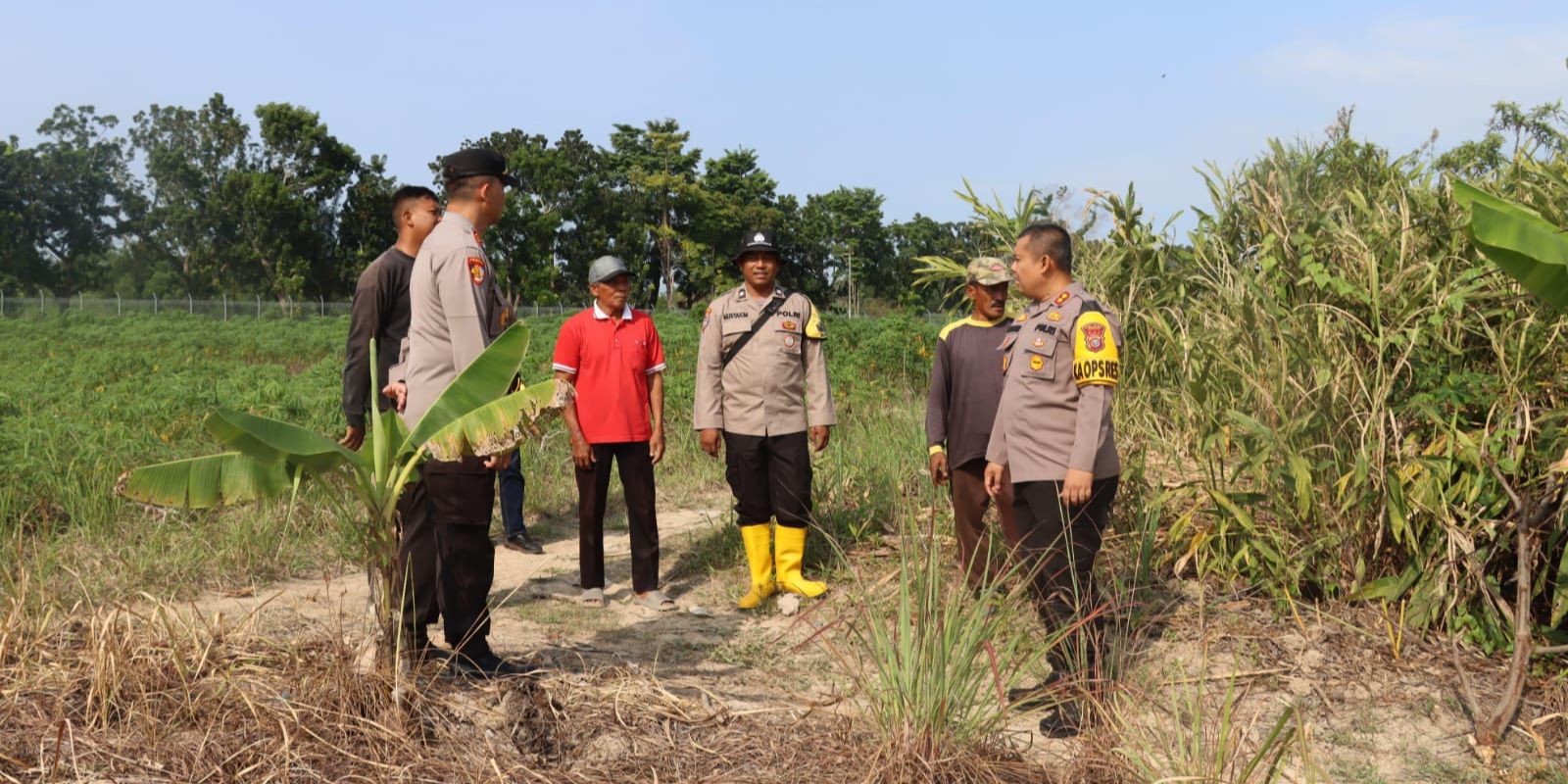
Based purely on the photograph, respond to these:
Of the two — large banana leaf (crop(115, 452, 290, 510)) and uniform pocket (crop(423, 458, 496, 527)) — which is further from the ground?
large banana leaf (crop(115, 452, 290, 510))

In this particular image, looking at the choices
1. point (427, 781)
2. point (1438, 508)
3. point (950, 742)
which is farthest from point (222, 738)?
point (1438, 508)

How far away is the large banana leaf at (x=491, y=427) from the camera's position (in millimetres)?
3537

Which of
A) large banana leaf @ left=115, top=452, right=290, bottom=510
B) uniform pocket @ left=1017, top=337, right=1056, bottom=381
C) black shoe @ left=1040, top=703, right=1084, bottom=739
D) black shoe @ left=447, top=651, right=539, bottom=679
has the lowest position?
black shoe @ left=1040, top=703, right=1084, bottom=739

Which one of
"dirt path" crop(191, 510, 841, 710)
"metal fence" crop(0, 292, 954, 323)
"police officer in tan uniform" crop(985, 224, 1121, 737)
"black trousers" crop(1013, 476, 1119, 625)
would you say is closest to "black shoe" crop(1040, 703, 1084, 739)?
"police officer in tan uniform" crop(985, 224, 1121, 737)

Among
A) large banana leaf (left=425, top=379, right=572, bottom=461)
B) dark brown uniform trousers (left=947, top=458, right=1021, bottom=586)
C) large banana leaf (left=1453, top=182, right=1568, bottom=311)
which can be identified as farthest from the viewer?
dark brown uniform trousers (left=947, top=458, right=1021, bottom=586)

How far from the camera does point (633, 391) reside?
6.11 metres

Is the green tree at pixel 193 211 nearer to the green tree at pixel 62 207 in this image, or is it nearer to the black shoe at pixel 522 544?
the green tree at pixel 62 207

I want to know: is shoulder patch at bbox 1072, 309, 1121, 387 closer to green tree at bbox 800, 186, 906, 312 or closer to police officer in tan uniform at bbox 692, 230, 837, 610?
police officer in tan uniform at bbox 692, 230, 837, 610

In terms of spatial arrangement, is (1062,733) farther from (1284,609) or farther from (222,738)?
(222,738)

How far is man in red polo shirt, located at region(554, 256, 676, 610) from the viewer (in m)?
6.07

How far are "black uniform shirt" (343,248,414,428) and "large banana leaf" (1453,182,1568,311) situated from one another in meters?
3.84

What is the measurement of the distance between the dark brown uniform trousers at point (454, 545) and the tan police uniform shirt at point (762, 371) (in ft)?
6.17

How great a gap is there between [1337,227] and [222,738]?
502cm

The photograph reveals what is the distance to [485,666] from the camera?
4262 mm
